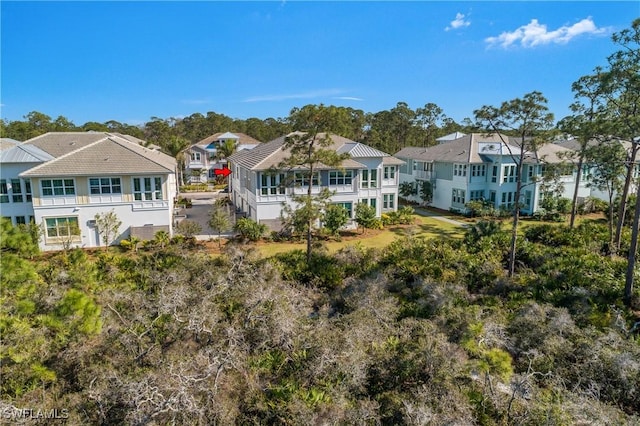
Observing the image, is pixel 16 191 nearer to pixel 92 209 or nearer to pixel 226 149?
pixel 92 209

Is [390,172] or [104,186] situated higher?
[390,172]

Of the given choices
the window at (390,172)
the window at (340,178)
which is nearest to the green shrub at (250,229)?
the window at (340,178)

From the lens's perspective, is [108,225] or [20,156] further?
[20,156]

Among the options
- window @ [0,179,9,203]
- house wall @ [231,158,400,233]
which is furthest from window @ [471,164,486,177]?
window @ [0,179,9,203]

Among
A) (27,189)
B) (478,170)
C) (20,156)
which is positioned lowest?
(27,189)

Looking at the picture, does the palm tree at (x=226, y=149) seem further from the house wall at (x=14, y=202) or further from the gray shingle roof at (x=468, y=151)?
the house wall at (x=14, y=202)

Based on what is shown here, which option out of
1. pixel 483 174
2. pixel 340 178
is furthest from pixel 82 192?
pixel 483 174

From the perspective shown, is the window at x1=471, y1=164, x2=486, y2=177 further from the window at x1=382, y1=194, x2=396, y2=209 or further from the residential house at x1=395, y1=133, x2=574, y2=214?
the window at x1=382, y1=194, x2=396, y2=209
